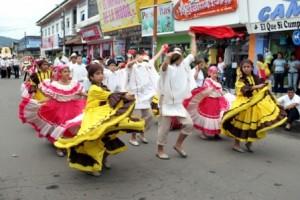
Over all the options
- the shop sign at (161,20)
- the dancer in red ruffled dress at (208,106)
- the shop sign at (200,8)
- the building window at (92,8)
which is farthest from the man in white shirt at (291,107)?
the building window at (92,8)

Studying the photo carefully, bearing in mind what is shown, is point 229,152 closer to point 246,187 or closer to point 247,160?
point 247,160

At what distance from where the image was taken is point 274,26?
642 inches

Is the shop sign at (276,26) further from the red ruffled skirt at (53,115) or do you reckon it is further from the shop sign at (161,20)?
the red ruffled skirt at (53,115)

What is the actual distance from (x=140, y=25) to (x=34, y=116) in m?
19.8

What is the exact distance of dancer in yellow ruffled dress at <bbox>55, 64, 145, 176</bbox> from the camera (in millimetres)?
5691

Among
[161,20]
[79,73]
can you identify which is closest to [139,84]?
[79,73]

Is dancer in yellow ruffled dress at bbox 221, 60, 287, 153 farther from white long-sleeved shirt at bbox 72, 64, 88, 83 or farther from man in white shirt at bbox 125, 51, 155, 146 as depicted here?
white long-sleeved shirt at bbox 72, 64, 88, 83

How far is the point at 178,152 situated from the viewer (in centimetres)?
738

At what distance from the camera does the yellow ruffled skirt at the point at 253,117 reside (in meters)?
7.33

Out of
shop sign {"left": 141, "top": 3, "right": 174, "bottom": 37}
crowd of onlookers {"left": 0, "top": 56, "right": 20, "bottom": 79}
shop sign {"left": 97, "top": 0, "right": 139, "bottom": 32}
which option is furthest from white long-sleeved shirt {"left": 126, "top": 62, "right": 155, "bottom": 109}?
crowd of onlookers {"left": 0, "top": 56, "right": 20, "bottom": 79}

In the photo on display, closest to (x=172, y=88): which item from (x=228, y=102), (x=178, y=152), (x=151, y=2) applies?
(x=178, y=152)

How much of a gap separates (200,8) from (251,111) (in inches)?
544

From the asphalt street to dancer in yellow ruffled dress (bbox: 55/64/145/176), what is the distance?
290 millimetres

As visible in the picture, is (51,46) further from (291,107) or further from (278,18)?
(291,107)
